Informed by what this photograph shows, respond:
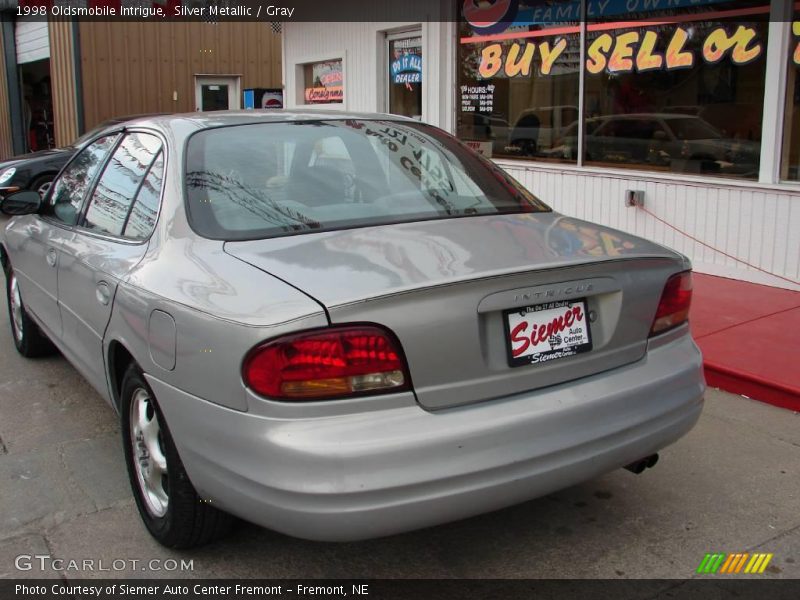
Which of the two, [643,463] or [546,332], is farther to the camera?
[643,463]

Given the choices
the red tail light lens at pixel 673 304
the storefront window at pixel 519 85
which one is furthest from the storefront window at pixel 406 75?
the red tail light lens at pixel 673 304

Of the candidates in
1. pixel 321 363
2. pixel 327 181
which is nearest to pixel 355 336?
pixel 321 363

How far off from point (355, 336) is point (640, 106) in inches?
240

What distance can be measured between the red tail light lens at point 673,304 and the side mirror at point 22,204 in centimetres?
352

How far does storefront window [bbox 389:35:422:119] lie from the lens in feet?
33.2

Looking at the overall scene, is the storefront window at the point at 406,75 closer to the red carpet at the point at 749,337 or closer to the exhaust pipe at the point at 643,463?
the red carpet at the point at 749,337

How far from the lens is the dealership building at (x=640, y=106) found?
6.53 meters

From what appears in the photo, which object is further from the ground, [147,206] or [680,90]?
[680,90]

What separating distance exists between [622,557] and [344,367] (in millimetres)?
1399

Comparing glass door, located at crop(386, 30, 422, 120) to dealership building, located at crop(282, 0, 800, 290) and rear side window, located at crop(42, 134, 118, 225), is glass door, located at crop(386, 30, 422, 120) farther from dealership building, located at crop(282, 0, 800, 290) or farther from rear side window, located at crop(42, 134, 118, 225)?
rear side window, located at crop(42, 134, 118, 225)

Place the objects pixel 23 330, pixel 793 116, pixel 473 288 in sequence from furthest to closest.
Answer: pixel 793 116
pixel 23 330
pixel 473 288

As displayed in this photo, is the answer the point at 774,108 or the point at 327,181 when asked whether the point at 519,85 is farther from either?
the point at 327,181

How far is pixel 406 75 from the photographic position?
10352 millimetres

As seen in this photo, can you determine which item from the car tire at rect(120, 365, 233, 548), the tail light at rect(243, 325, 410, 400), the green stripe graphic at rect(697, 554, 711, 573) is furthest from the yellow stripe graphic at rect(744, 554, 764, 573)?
the car tire at rect(120, 365, 233, 548)
